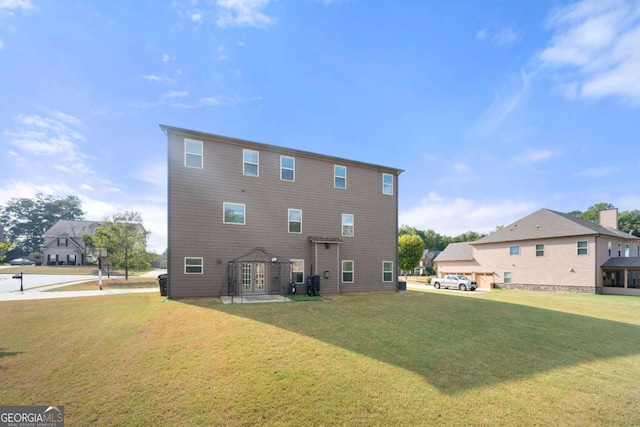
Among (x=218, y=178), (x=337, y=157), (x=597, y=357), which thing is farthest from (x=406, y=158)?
(x=597, y=357)

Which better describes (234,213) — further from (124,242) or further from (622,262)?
(622,262)

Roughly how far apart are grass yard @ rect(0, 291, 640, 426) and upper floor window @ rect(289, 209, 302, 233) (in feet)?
22.2

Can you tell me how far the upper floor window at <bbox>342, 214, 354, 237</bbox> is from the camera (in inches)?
672

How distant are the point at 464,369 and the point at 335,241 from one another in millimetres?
11109

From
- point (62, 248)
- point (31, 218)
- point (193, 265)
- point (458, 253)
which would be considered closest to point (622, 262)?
point (458, 253)

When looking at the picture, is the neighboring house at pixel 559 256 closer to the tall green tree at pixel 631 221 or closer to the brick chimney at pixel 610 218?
the brick chimney at pixel 610 218

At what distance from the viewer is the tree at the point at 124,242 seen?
22.8 metres

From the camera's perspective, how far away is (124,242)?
2294 centimetres

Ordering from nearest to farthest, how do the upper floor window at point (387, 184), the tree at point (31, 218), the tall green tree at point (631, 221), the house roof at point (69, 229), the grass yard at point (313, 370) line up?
the grass yard at point (313, 370), the upper floor window at point (387, 184), the house roof at point (69, 229), the tall green tree at point (631, 221), the tree at point (31, 218)

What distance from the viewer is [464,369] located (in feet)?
17.4

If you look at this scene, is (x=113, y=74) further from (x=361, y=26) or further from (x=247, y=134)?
(x=361, y=26)

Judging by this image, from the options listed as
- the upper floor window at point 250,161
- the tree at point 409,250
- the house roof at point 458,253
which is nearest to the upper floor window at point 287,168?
the upper floor window at point 250,161

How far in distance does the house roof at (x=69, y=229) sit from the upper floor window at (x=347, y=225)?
47020 mm

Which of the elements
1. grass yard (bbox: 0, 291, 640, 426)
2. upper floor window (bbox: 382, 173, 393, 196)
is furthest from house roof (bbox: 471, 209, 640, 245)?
grass yard (bbox: 0, 291, 640, 426)
